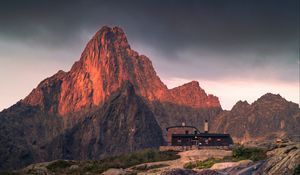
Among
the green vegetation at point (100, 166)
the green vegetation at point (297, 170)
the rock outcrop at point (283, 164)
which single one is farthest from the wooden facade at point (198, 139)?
the green vegetation at point (297, 170)

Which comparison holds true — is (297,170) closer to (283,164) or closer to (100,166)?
(283,164)

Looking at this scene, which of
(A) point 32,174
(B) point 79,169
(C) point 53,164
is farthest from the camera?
(C) point 53,164

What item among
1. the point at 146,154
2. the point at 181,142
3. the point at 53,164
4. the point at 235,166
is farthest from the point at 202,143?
the point at 235,166

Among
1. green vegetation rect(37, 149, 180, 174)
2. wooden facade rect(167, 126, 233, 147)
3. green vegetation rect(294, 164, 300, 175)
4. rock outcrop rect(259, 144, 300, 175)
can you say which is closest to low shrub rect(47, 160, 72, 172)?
green vegetation rect(37, 149, 180, 174)

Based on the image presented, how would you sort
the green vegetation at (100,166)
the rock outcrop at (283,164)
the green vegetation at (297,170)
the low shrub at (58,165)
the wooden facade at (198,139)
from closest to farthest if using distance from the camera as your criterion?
the green vegetation at (297,170) < the rock outcrop at (283,164) < the green vegetation at (100,166) < the low shrub at (58,165) < the wooden facade at (198,139)

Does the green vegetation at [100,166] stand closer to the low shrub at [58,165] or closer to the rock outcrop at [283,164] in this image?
the low shrub at [58,165]

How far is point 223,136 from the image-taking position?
12031 centimetres

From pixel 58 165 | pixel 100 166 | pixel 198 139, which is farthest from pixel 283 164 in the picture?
pixel 198 139

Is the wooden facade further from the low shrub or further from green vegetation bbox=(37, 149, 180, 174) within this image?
the low shrub

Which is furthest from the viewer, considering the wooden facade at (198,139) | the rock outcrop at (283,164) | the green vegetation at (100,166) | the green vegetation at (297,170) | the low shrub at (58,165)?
the wooden facade at (198,139)

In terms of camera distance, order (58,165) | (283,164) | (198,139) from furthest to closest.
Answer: (198,139), (58,165), (283,164)

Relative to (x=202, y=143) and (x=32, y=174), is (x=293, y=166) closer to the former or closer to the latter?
(x=32, y=174)

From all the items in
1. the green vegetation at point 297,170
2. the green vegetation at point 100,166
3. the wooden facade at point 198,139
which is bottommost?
the green vegetation at point 297,170

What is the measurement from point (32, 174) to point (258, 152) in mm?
24464
